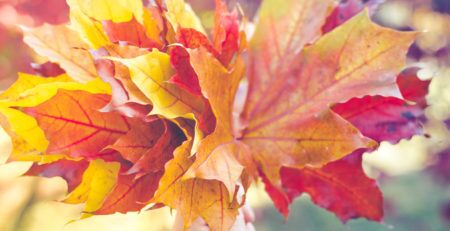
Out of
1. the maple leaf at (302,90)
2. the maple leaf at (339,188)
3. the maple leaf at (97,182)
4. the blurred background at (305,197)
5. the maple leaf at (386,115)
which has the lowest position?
the blurred background at (305,197)

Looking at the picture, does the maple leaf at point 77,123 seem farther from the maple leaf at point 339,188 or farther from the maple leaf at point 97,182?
the maple leaf at point 339,188

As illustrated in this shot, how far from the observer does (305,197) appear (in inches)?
64.5

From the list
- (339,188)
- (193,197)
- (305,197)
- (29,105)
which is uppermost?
(29,105)

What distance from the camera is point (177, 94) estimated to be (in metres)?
0.39

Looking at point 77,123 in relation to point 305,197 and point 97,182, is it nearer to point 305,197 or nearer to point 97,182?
point 97,182

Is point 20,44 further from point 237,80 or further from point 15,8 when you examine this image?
point 237,80

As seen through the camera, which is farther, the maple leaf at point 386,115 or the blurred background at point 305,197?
the blurred background at point 305,197

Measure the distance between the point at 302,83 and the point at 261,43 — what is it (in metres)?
0.06

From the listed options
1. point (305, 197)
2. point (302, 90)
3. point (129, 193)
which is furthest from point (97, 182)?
point (305, 197)

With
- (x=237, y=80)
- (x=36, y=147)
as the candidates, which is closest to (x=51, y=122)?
(x=36, y=147)

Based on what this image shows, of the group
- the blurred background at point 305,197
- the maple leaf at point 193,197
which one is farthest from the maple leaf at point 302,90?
the blurred background at point 305,197

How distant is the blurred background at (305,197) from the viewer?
119 centimetres

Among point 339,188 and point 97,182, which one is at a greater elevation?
point 97,182

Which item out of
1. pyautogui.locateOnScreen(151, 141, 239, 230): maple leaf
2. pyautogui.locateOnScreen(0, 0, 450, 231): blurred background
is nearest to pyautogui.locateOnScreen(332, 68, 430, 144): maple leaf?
pyautogui.locateOnScreen(151, 141, 239, 230): maple leaf
